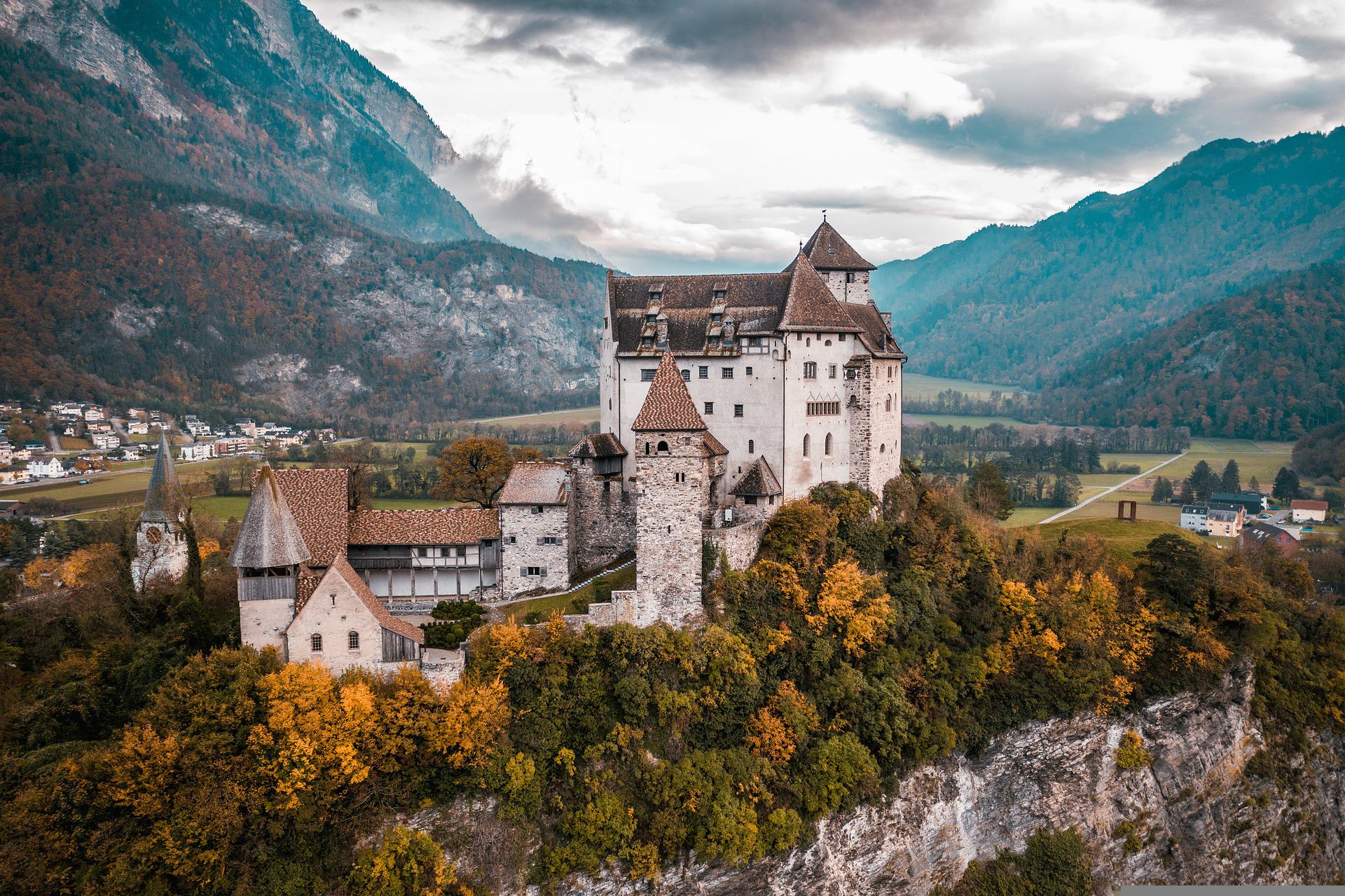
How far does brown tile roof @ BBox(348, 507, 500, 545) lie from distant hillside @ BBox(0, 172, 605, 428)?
85.2 m

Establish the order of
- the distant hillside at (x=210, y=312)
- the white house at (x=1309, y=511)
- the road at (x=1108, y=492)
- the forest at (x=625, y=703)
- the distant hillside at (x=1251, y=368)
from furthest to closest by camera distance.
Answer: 1. the distant hillside at (x=1251, y=368)
2. the distant hillside at (x=210, y=312)
3. the white house at (x=1309, y=511)
4. the road at (x=1108, y=492)
5. the forest at (x=625, y=703)

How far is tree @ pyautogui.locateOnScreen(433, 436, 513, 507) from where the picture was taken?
179 ft

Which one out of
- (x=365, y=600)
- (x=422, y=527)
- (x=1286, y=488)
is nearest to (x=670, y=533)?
(x=365, y=600)

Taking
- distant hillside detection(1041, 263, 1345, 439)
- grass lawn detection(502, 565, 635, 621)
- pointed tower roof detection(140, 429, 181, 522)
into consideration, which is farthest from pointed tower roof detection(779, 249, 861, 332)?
distant hillside detection(1041, 263, 1345, 439)

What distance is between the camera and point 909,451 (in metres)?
160

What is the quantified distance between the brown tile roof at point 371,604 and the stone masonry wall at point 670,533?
10.6 m

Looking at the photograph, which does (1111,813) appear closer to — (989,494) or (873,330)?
A: (989,494)

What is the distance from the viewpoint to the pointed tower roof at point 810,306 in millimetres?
47781

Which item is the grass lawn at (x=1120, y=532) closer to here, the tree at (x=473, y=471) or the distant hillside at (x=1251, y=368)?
the tree at (x=473, y=471)

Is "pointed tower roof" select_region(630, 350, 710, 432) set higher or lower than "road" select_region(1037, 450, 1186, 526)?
higher

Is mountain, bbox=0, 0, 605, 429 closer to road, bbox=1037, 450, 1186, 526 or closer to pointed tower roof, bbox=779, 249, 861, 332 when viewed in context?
pointed tower roof, bbox=779, 249, 861, 332

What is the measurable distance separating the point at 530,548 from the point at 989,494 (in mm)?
37611

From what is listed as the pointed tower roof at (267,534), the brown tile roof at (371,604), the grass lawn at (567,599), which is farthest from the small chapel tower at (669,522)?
the pointed tower roof at (267,534)

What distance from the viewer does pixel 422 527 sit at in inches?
1740
